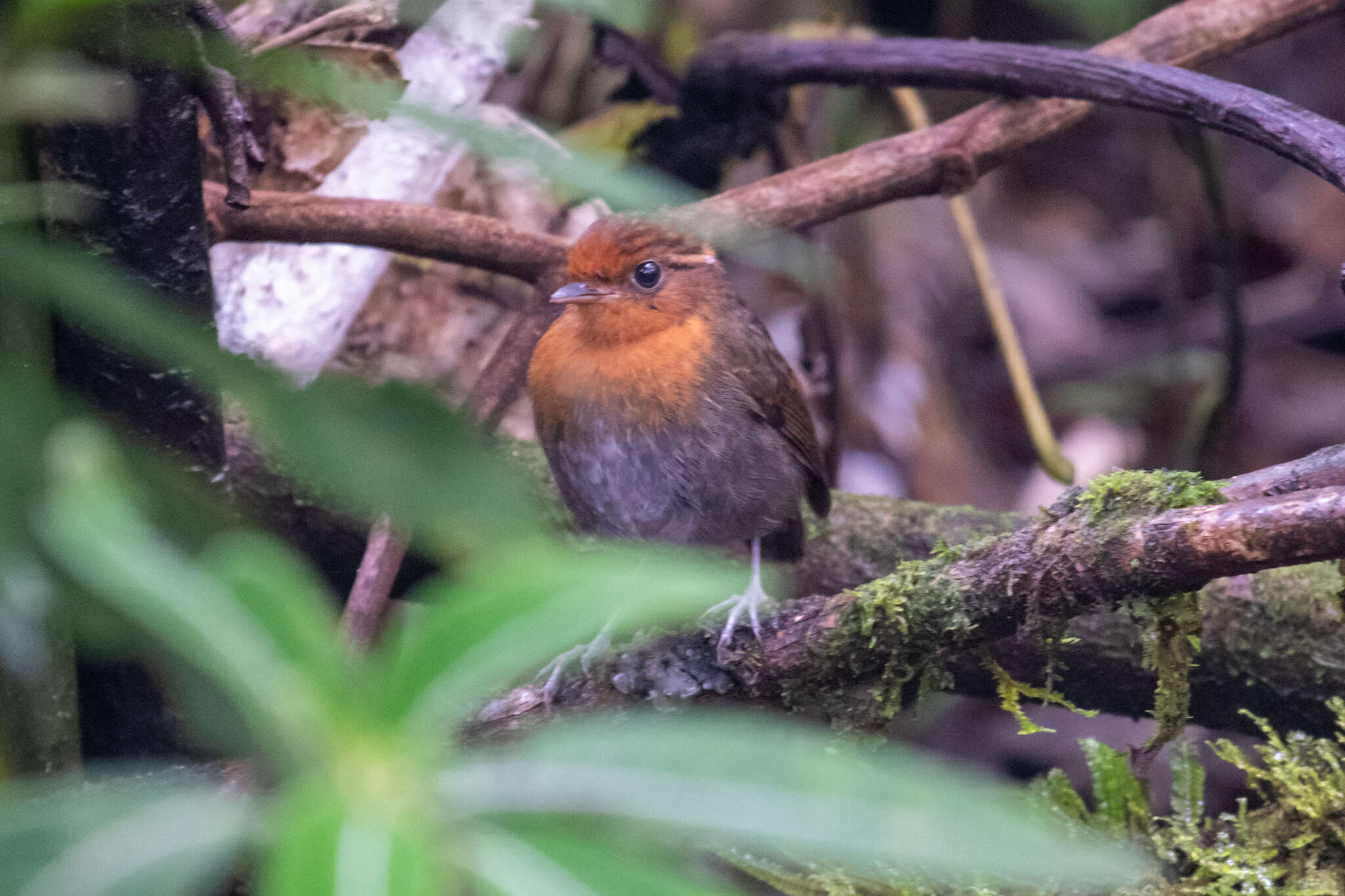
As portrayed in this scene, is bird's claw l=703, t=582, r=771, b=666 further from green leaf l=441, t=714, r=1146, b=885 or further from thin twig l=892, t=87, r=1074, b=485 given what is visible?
thin twig l=892, t=87, r=1074, b=485

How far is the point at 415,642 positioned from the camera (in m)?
0.64

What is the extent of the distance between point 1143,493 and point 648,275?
1453 millimetres

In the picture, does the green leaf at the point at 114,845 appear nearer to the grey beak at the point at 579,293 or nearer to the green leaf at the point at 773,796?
the green leaf at the point at 773,796

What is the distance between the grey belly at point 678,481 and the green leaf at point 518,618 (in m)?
1.86

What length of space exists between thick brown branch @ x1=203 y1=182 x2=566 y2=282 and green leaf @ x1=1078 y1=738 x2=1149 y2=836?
6.11 ft

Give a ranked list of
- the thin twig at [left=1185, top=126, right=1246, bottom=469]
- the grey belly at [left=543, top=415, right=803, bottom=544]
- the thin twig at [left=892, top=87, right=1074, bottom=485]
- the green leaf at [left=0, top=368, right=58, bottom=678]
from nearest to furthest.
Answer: the green leaf at [left=0, top=368, right=58, bottom=678] → the grey belly at [left=543, top=415, right=803, bottom=544] → the thin twig at [left=892, top=87, right=1074, bottom=485] → the thin twig at [left=1185, top=126, right=1246, bottom=469]

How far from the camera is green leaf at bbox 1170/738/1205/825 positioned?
2229mm

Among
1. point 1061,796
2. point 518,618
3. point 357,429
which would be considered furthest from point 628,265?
point 518,618

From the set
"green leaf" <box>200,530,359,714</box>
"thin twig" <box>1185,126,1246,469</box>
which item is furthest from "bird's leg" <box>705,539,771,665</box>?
"thin twig" <box>1185,126,1246,469</box>

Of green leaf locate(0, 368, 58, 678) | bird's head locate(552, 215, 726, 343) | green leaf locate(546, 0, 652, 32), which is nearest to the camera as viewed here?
green leaf locate(0, 368, 58, 678)

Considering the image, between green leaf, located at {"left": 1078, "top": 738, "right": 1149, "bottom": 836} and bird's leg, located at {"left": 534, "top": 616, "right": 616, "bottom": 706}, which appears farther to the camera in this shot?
green leaf, located at {"left": 1078, "top": 738, "right": 1149, "bottom": 836}

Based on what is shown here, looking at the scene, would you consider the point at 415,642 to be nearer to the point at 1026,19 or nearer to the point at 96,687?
the point at 96,687

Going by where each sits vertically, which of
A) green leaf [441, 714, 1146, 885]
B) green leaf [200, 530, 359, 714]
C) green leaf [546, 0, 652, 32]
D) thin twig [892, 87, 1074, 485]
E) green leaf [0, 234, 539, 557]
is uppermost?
thin twig [892, 87, 1074, 485]

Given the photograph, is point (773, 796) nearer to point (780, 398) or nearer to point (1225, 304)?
point (780, 398)
